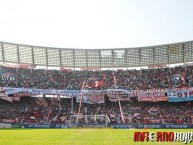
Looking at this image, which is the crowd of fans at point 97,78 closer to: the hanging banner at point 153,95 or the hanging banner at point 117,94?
the hanging banner at point 117,94

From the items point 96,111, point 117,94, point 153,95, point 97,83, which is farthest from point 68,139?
point 97,83

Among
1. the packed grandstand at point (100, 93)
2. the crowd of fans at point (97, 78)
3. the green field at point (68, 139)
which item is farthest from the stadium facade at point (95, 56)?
the green field at point (68, 139)

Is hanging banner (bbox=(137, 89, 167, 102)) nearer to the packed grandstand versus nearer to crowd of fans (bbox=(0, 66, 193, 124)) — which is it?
the packed grandstand

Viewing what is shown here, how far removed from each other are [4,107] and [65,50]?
20.2m

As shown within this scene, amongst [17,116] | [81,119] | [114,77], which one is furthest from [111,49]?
[17,116]

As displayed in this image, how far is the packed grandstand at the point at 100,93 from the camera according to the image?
224 feet

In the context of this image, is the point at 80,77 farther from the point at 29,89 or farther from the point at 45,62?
the point at 29,89

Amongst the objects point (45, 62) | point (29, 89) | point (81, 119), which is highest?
point (45, 62)

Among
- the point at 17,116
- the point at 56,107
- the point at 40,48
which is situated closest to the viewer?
the point at 17,116

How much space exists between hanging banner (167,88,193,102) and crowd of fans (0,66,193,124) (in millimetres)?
2729

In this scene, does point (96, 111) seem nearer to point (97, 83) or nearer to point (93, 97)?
point (93, 97)

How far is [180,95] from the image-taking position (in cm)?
6781

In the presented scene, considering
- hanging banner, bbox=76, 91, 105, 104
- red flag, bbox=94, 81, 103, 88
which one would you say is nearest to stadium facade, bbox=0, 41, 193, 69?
red flag, bbox=94, 81, 103, 88

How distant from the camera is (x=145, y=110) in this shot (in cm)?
7094
